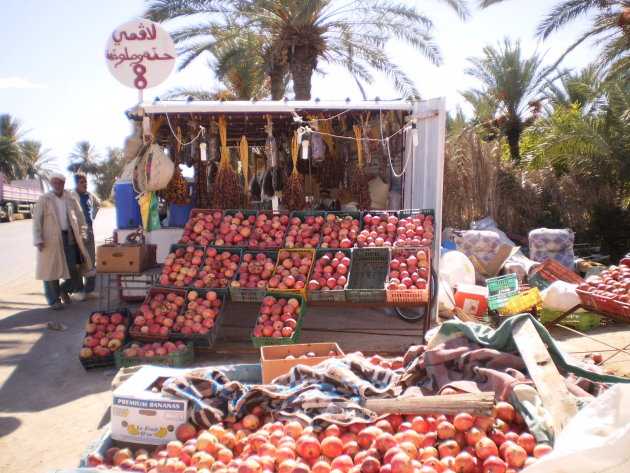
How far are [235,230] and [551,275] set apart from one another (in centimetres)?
469

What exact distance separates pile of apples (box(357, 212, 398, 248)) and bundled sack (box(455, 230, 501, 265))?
2912mm

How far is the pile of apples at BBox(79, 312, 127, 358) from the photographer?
5496 mm

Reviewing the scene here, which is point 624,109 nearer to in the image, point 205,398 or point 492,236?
point 492,236

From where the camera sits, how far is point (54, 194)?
25.6ft

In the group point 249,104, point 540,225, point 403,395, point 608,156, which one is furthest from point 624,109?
point 403,395

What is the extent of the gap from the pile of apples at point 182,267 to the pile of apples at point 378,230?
6.62 feet

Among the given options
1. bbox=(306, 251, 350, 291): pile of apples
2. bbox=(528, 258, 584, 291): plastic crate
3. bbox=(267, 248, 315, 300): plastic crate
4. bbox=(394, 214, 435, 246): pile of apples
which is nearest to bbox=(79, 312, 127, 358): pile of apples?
bbox=(267, 248, 315, 300): plastic crate

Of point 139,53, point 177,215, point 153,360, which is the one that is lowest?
point 153,360

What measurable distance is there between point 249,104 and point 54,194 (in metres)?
3.21

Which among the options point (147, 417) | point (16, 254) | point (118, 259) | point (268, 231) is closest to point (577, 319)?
point (268, 231)

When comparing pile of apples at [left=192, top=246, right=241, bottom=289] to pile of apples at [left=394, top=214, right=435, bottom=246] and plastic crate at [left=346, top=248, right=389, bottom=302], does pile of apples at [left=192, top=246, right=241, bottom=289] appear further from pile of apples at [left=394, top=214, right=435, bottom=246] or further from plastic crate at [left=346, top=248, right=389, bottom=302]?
pile of apples at [left=394, top=214, right=435, bottom=246]

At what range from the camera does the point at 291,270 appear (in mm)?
6156

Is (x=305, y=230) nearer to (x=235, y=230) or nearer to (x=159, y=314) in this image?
(x=235, y=230)

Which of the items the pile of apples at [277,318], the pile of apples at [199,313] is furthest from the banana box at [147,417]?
the pile of apples at [199,313]
